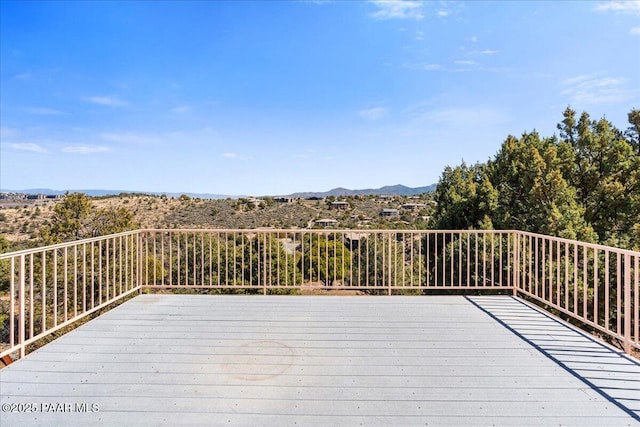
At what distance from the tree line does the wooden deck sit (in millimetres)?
8667

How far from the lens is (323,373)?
2484mm

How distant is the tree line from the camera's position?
10.9 metres

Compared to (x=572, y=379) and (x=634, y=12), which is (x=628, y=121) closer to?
(x=634, y=12)

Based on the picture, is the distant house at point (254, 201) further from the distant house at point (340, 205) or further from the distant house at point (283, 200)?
the distant house at point (340, 205)

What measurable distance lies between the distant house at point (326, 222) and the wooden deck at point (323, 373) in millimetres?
21442

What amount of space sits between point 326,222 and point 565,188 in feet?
57.4

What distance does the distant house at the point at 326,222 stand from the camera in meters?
25.4

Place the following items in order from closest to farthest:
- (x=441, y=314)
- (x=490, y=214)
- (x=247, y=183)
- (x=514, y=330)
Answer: (x=514, y=330), (x=441, y=314), (x=490, y=214), (x=247, y=183)

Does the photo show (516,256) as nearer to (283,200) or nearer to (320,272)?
(320,272)

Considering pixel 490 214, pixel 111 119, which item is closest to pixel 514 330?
pixel 490 214

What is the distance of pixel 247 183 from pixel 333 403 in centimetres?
2519

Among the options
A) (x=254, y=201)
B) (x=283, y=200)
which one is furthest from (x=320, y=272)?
(x=283, y=200)

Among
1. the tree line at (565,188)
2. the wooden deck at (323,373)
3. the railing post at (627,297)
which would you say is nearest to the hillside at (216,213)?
the tree line at (565,188)

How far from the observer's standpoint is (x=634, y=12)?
10289mm
